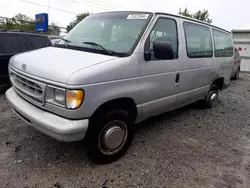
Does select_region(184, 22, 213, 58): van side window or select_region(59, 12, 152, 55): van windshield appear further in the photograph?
select_region(184, 22, 213, 58): van side window

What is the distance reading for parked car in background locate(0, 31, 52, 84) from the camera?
567 centimetres

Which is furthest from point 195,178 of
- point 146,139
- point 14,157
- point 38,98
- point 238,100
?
point 238,100

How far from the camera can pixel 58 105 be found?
236 centimetres

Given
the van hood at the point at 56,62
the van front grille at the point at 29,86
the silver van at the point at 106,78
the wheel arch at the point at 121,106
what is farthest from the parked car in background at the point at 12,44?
the wheel arch at the point at 121,106

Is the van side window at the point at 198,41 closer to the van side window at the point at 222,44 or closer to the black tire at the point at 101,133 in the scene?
the van side window at the point at 222,44

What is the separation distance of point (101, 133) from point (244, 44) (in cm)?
1281

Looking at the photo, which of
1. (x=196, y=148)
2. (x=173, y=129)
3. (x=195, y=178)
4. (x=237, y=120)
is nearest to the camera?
(x=195, y=178)

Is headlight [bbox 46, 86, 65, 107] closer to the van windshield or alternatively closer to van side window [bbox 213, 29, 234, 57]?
the van windshield

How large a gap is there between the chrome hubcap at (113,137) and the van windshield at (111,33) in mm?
937

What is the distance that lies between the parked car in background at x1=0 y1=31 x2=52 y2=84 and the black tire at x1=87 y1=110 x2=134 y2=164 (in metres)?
4.20

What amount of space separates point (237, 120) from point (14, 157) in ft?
14.7

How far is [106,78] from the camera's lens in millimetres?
2502

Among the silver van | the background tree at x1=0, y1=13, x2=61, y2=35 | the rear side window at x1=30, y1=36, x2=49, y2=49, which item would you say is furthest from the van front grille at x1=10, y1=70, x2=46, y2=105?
the background tree at x1=0, y1=13, x2=61, y2=35

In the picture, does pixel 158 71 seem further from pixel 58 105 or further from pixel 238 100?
pixel 238 100
